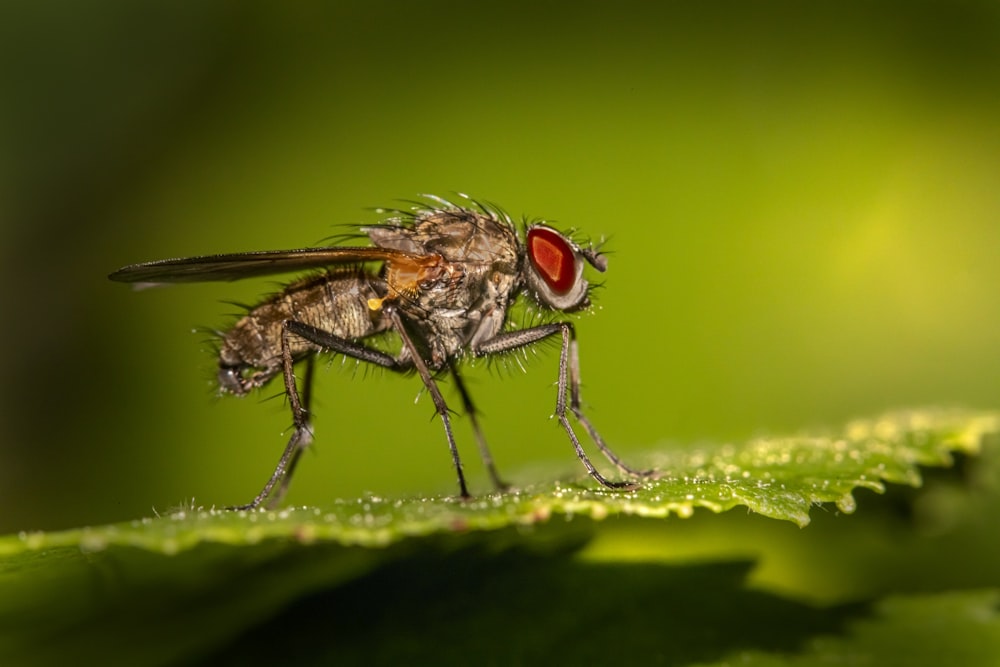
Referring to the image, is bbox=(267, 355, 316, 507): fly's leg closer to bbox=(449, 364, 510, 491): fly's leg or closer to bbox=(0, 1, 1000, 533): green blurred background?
bbox=(449, 364, 510, 491): fly's leg

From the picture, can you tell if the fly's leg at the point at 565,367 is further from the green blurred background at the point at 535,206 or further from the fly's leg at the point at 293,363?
the green blurred background at the point at 535,206

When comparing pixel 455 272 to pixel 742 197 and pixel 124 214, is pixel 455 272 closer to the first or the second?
pixel 742 197

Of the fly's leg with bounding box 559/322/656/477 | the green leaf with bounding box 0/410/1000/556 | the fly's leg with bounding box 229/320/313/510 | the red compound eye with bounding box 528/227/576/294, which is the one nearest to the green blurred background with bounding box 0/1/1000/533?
the fly's leg with bounding box 559/322/656/477

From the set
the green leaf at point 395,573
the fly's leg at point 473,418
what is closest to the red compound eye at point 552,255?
the fly's leg at point 473,418

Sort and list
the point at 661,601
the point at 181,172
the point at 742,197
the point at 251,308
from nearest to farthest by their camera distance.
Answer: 1. the point at 661,601
2. the point at 251,308
3. the point at 742,197
4. the point at 181,172

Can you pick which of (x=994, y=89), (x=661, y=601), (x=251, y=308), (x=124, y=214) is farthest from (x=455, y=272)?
(x=994, y=89)

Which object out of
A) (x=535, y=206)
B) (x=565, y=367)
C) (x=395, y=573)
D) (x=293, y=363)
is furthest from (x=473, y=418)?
(x=535, y=206)
